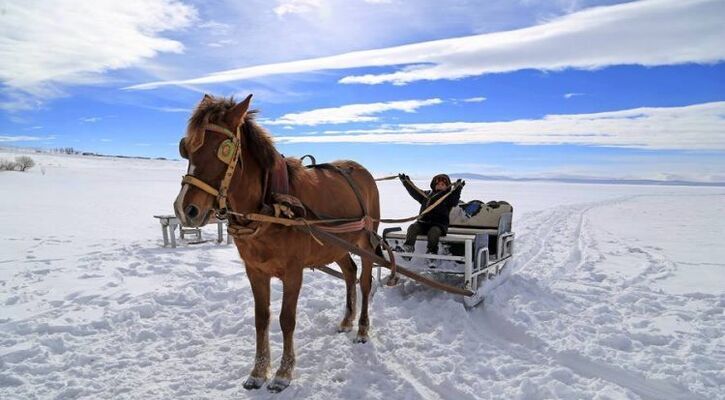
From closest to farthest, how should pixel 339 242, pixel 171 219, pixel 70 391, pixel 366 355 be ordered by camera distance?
1. pixel 70 391
2. pixel 339 242
3. pixel 366 355
4. pixel 171 219

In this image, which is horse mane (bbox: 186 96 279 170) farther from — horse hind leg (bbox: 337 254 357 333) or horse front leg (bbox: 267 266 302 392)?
horse hind leg (bbox: 337 254 357 333)

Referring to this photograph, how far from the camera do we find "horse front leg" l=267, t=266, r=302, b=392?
4066 millimetres

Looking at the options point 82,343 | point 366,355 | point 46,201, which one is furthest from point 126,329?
point 46,201

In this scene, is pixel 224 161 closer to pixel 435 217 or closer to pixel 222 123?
pixel 222 123

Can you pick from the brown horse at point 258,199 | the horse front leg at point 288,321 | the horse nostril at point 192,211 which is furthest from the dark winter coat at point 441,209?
the horse nostril at point 192,211

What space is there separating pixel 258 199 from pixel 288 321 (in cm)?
116

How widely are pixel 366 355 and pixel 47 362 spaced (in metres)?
2.97

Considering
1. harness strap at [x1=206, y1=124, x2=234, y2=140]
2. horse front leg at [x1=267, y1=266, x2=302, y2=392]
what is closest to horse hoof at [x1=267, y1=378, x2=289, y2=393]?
horse front leg at [x1=267, y1=266, x2=302, y2=392]

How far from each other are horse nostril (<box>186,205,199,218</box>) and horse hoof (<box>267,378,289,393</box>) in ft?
5.54

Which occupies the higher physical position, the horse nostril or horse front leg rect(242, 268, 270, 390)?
the horse nostril

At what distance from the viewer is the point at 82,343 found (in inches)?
190

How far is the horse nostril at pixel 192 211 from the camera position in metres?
3.23

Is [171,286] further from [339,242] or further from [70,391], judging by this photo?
[339,242]

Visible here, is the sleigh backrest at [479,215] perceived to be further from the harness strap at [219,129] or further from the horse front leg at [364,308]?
Result: the harness strap at [219,129]
